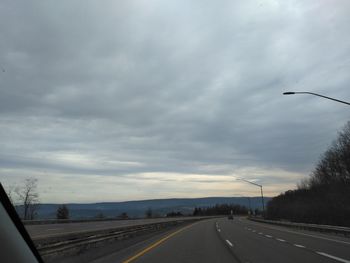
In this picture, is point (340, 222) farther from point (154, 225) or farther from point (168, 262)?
point (168, 262)

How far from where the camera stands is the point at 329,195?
76.4 m

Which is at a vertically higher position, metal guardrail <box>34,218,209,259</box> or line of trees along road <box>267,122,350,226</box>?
line of trees along road <box>267,122,350,226</box>

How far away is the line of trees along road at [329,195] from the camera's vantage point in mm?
66062

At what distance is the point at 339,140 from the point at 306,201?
1642 centimetres

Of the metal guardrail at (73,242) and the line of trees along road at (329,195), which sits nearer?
the metal guardrail at (73,242)

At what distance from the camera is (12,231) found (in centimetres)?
333

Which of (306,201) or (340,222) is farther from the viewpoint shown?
(306,201)

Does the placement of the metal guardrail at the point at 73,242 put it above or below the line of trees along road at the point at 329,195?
below

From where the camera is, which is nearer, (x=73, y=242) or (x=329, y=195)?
(x=73, y=242)

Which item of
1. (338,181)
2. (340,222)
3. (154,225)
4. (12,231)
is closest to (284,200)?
(338,181)

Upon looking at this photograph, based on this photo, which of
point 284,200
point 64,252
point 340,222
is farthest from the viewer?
point 284,200

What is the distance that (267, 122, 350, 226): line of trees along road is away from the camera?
6606 centimetres

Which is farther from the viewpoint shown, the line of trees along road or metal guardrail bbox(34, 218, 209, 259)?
the line of trees along road

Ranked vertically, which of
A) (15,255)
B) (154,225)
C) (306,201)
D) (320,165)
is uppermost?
(320,165)
